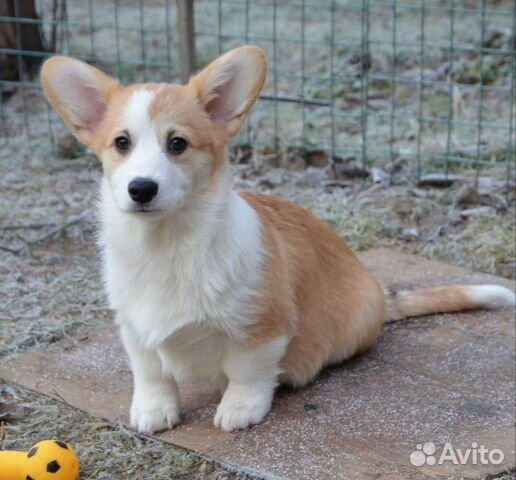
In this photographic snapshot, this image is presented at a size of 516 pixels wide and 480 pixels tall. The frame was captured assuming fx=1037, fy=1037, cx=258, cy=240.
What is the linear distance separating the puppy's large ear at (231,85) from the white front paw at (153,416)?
0.82 meters

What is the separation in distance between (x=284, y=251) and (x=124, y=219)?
531 mm

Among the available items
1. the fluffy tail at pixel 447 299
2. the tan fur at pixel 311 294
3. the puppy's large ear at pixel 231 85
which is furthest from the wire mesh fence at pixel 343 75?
the puppy's large ear at pixel 231 85

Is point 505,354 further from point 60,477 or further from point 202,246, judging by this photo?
point 60,477

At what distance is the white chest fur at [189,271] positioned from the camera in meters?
2.92

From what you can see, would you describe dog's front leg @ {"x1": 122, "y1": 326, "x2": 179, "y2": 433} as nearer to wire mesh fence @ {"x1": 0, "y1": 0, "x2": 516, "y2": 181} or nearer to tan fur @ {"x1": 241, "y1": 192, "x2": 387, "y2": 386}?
tan fur @ {"x1": 241, "y1": 192, "x2": 387, "y2": 386}

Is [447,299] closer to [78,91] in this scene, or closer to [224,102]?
[224,102]

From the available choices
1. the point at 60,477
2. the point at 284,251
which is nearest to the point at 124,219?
the point at 284,251

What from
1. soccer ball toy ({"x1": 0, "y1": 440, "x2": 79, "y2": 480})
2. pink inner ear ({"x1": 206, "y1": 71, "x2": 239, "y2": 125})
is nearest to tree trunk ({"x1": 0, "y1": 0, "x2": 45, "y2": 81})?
pink inner ear ({"x1": 206, "y1": 71, "x2": 239, "y2": 125})

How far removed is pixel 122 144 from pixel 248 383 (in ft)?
2.64

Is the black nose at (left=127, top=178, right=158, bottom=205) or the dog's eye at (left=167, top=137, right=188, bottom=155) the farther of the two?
the dog's eye at (left=167, top=137, right=188, bottom=155)

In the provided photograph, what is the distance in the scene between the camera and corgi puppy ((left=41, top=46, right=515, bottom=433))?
281cm

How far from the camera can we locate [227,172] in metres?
2.97

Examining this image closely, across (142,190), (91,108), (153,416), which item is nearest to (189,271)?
(142,190)

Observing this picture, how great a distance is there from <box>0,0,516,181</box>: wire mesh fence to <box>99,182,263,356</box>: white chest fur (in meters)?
2.60
